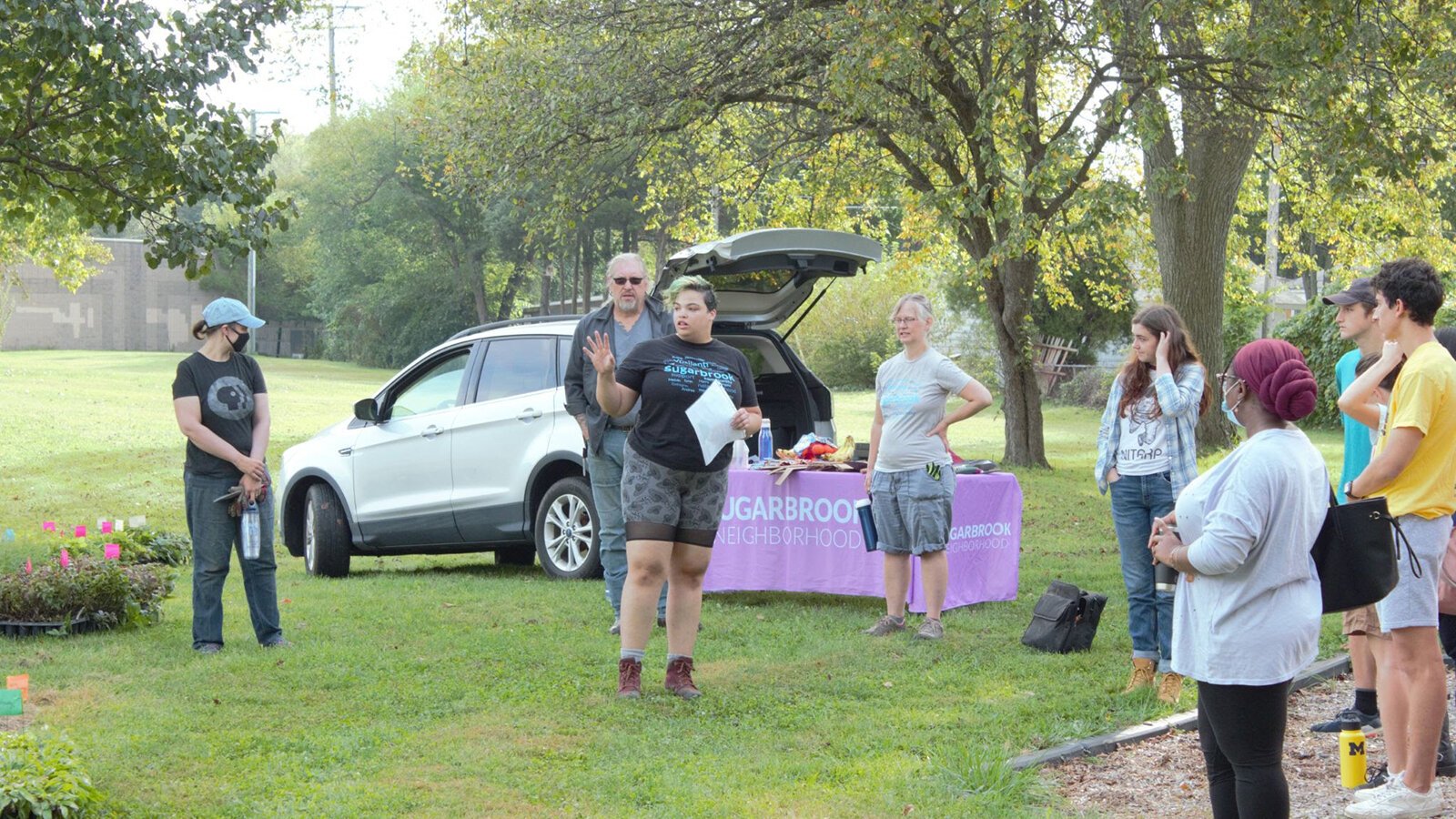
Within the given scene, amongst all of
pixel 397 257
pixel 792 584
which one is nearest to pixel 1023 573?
pixel 792 584

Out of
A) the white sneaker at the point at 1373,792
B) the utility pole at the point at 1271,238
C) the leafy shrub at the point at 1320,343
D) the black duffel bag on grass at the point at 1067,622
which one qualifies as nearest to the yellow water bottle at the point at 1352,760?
the white sneaker at the point at 1373,792

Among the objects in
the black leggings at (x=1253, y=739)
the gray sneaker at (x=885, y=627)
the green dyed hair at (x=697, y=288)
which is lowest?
the gray sneaker at (x=885, y=627)

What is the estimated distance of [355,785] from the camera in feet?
16.0

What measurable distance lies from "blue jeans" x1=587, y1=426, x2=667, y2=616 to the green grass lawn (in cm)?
33

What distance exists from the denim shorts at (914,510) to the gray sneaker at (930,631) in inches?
15.0

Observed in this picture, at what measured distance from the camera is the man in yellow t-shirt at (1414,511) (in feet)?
15.0

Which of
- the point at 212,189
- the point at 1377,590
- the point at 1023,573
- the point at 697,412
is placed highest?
the point at 212,189

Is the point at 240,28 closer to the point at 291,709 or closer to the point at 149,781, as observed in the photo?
the point at 291,709

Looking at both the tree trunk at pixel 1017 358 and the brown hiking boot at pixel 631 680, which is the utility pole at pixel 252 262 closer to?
the brown hiking boot at pixel 631 680

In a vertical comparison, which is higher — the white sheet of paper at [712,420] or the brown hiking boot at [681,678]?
the white sheet of paper at [712,420]

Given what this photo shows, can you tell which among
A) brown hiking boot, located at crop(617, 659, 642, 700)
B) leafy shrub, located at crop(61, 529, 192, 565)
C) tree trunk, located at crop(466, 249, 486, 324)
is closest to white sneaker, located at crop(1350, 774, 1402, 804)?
brown hiking boot, located at crop(617, 659, 642, 700)

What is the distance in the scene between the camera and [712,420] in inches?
242

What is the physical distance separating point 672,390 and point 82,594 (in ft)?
12.9

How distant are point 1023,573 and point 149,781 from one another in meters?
7.18
